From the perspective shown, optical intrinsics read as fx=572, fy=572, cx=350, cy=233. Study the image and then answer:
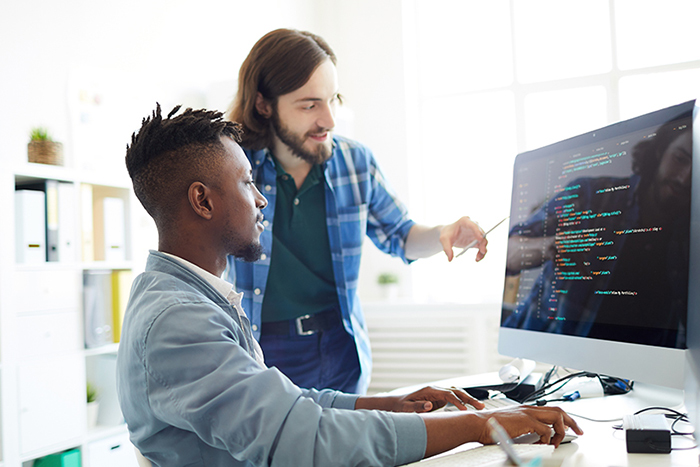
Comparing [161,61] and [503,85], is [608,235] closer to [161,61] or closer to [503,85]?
[161,61]

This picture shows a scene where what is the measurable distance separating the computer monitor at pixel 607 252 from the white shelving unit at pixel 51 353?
141cm

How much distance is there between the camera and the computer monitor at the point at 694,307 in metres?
0.85

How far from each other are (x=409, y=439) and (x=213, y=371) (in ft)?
0.93

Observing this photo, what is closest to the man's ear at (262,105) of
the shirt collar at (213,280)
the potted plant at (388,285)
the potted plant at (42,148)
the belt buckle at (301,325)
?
the belt buckle at (301,325)

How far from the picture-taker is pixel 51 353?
1832 mm

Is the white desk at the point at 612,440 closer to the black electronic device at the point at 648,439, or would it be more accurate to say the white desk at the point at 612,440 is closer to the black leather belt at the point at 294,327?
the black electronic device at the point at 648,439

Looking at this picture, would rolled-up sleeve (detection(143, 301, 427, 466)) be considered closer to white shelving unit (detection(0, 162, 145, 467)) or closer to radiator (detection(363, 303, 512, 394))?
white shelving unit (detection(0, 162, 145, 467))

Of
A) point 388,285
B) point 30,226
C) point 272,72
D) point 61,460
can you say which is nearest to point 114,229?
point 30,226

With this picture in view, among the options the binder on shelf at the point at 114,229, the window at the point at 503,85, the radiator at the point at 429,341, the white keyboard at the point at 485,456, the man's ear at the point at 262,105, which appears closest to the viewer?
the white keyboard at the point at 485,456

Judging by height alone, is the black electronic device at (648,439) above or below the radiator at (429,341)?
above

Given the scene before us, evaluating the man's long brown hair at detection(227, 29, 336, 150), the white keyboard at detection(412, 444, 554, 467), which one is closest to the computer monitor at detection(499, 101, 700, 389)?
the white keyboard at detection(412, 444, 554, 467)

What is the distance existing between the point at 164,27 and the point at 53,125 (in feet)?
2.64

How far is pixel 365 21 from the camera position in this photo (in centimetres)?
389

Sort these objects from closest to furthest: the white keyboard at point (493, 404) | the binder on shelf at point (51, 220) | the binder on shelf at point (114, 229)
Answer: the white keyboard at point (493, 404) < the binder on shelf at point (51, 220) < the binder on shelf at point (114, 229)
